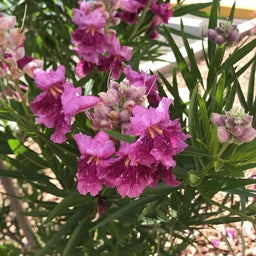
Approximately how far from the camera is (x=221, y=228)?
2.17 metres

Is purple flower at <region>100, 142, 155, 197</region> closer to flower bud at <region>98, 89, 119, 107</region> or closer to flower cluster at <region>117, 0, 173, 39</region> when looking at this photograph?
flower bud at <region>98, 89, 119, 107</region>

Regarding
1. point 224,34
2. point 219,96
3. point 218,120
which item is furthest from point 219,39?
point 218,120

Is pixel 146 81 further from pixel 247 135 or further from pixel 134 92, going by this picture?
pixel 247 135

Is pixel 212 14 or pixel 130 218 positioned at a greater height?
pixel 212 14

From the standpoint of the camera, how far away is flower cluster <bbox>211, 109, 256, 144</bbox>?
2.01 feet

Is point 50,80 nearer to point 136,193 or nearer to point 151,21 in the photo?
point 136,193

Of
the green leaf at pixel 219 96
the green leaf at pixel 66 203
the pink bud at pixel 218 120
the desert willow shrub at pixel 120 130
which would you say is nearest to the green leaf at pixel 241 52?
the desert willow shrub at pixel 120 130

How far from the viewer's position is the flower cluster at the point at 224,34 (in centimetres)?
91

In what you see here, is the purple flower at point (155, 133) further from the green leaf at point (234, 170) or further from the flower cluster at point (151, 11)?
the flower cluster at point (151, 11)

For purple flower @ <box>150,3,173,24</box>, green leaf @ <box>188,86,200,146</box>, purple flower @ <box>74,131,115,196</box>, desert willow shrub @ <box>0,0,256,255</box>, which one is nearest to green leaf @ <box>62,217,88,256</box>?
desert willow shrub @ <box>0,0,256,255</box>

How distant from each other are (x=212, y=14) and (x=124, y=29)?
0.43 m

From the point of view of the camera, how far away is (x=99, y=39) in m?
1.00

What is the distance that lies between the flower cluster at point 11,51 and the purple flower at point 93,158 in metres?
0.15

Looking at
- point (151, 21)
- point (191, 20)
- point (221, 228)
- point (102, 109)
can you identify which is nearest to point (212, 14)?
point (151, 21)
